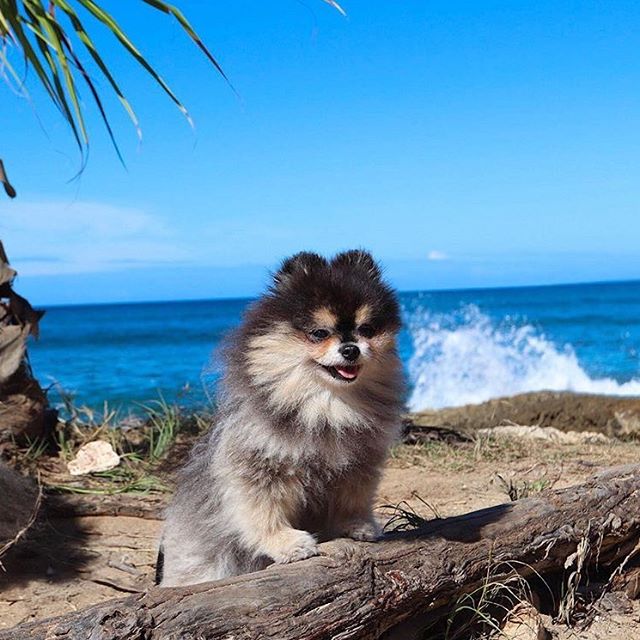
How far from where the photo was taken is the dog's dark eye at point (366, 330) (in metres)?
3.12

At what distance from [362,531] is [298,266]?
112 centimetres

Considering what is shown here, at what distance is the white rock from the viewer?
6055 millimetres

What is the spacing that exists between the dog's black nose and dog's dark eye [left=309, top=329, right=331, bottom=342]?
10 cm

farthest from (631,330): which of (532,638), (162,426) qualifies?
(532,638)

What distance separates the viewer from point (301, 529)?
3.46 metres

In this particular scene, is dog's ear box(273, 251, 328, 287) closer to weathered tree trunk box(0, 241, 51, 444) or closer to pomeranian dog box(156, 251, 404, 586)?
pomeranian dog box(156, 251, 404, 586)

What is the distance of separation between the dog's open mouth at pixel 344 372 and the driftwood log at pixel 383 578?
0.64 metres

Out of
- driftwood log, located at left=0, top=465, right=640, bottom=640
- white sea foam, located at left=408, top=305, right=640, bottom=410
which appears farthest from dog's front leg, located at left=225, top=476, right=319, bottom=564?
white sea foam, located at left=408, top=305, right=640, bottom=410

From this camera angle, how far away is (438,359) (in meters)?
20.3

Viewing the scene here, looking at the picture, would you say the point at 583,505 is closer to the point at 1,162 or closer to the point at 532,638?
the point at 532,638

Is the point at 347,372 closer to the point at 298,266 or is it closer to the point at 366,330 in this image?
the point at 366,330

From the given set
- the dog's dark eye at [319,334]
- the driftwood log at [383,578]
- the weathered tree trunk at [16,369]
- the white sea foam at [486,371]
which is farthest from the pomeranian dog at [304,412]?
the white sea foam at [486,371]

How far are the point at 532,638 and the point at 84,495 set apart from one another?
3.31 meters

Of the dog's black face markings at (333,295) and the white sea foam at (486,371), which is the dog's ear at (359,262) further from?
the white sea foam at (486,371)
